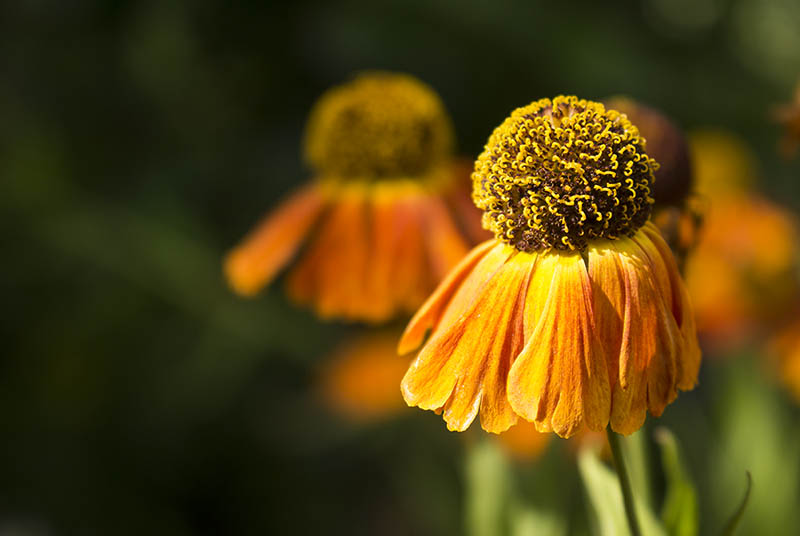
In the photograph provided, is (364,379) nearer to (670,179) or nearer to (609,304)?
(670,179)

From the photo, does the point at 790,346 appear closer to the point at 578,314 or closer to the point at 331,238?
the point at 331,238

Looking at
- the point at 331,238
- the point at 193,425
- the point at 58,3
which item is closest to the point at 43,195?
the point at 58,3

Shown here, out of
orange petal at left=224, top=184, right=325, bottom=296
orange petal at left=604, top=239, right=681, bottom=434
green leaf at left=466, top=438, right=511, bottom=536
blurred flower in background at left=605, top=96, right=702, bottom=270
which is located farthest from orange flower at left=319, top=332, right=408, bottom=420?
orange petal at left=604, top=239, right=681, bottom=434

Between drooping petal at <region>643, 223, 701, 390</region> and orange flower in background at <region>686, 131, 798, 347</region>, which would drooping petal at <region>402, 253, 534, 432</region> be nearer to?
drooping petal at <region>643, 223, 701, 390</region>

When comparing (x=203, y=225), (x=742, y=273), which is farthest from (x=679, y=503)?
(x=203, y=225)

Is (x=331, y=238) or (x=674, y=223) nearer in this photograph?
(x=674, y=223)

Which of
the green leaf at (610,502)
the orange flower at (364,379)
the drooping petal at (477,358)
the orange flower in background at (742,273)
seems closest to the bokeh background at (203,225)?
the orange flower at (364,379)
